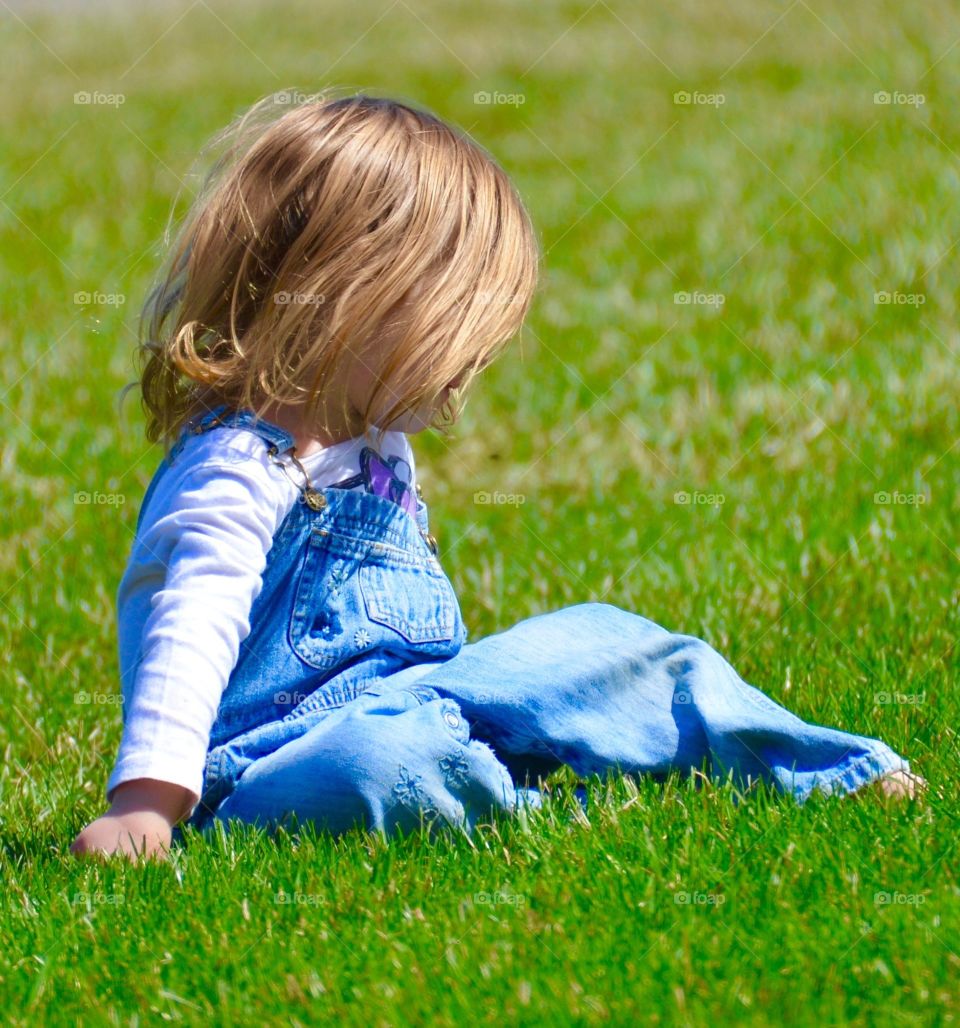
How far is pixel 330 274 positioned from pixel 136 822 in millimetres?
1111

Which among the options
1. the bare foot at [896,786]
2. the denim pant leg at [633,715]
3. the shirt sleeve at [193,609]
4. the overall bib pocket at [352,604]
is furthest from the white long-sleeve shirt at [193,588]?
the bare foot at [896,786]

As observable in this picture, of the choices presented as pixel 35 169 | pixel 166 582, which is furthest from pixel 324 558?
pixel 35 169

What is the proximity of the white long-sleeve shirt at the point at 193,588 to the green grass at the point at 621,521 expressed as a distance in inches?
9.2

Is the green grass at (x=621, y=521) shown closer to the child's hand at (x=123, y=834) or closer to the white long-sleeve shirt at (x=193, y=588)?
the child's hand at (x=123, y=834)

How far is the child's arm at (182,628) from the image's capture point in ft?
A: 8.13

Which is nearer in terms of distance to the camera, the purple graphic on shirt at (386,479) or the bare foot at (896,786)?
the bare foot at (896,786)

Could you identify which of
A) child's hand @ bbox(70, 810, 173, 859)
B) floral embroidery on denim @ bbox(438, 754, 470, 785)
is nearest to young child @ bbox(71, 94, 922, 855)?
floral embroidery on denim @ bbox(438, 754, 470, 785)

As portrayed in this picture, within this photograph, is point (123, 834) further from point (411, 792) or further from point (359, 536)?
point (359, 536)

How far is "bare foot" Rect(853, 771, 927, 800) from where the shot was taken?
269 centimetres

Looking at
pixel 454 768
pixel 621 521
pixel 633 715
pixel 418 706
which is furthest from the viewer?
pixel 621 521

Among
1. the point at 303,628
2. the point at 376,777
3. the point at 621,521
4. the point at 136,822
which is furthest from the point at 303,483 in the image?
the point at 621,521

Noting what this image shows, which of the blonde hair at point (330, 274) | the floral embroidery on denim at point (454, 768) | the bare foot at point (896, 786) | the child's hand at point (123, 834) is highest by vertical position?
the blonde hair at point (330, 274)

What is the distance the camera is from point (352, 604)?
2906mm

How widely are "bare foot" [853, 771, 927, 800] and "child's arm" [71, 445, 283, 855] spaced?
3.95 ft
